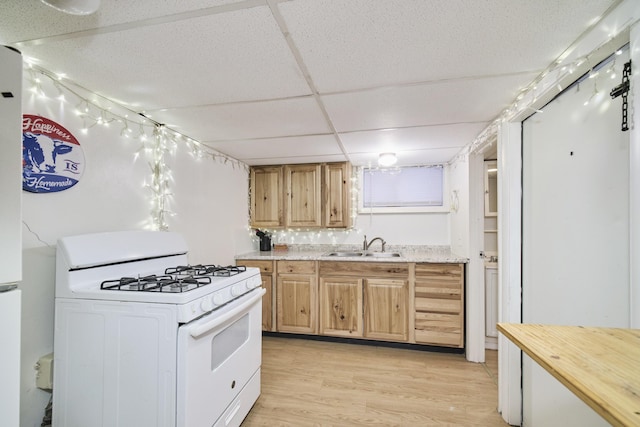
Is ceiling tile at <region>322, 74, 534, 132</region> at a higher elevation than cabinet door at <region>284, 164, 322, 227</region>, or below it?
higher

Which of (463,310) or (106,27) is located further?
(463,310)

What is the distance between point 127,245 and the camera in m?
1.66

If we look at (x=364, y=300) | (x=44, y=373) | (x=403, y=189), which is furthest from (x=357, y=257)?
(x=44, y=373)

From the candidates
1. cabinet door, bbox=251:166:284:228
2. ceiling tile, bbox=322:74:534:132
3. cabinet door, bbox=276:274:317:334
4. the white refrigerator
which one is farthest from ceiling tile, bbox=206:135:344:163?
the white refrigerator

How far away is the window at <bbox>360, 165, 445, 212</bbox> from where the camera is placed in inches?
135

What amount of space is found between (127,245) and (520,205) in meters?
2.47

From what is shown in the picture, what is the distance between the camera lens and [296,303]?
122 inches

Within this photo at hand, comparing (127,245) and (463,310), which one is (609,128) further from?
(127,245)

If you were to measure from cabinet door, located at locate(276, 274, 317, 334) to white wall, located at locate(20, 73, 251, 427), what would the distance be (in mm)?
848

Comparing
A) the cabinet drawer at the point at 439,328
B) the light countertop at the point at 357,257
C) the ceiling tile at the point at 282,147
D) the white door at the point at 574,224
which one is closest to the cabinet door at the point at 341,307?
the light countertop at the point at 357,257

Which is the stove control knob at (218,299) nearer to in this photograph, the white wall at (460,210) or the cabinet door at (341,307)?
the cabinet door at (341,307)

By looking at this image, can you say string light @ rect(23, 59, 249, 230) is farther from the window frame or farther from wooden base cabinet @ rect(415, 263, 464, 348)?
wooden base cabinet @ rect(415, 263, 464, 348)

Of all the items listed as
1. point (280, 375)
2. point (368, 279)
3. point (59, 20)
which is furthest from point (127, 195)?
point (368, 279)

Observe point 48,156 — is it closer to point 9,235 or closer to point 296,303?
point 9,235
